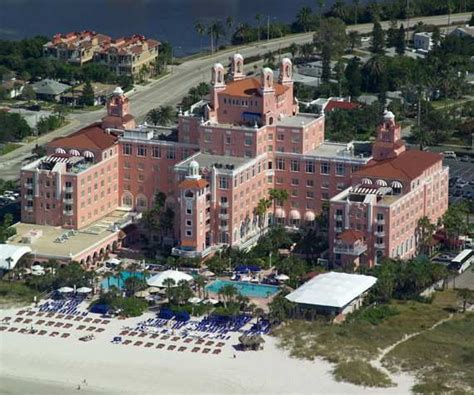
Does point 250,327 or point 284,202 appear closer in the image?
point 250,327

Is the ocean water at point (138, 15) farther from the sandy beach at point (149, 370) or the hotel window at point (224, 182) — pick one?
the sandy beach at point (149, 370)

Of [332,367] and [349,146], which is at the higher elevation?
[349,146]

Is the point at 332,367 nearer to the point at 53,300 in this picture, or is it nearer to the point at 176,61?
the point at 53,300

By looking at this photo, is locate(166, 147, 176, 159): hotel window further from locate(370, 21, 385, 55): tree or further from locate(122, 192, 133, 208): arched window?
locate(370, 21, 385, 55): tree

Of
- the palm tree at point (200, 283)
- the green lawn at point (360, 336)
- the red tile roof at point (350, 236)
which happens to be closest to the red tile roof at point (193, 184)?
the palm tree at point (200, 283)

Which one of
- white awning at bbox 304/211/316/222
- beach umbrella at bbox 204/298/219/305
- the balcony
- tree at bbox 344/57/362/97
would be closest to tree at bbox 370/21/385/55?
tree at bbox 344/57/362/97

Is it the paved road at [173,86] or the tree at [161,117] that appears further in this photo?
the tree at [161,117]

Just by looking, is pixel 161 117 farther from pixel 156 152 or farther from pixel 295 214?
pixel 295 214

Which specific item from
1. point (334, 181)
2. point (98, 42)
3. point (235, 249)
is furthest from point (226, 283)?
point (98, 42)
